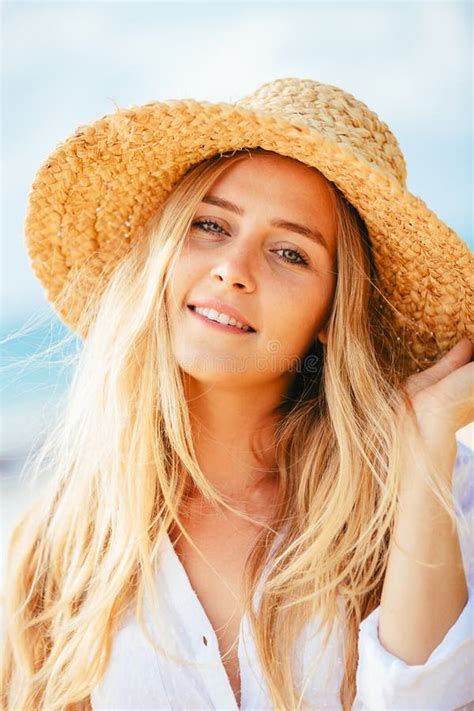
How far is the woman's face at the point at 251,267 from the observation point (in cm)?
176

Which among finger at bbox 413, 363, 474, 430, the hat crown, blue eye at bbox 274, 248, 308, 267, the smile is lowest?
finger at bbox 413, 363, 474, 430

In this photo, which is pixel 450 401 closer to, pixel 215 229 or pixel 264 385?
pixel 264 385

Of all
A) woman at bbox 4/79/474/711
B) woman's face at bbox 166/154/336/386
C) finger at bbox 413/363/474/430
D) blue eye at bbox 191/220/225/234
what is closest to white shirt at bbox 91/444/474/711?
woman at bbox 4/79/474/711

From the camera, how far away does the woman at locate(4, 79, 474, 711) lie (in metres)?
1.65

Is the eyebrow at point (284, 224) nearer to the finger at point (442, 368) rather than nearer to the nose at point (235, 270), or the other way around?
the nose at point (235, 270)

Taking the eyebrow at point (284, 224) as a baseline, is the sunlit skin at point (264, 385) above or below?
below

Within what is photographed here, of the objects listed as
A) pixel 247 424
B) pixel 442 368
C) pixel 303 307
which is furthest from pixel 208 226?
pixel 442 368

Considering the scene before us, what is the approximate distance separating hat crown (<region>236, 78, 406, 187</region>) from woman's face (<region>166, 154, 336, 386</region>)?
0.42 feet

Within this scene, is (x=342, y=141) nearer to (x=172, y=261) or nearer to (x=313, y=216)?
(x=313, y=216)

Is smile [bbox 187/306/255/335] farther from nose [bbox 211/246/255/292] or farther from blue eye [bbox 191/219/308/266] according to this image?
blue eye [bbox 191/219/308/266]

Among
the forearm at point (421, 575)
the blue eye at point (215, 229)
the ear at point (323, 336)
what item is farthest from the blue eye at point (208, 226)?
the forearm at point (421, 575)

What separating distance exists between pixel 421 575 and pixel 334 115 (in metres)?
1.04

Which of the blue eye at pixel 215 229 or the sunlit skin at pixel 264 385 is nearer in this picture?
the sunlit skin at pixel 264 385

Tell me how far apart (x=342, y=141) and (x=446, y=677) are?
3.73ft
